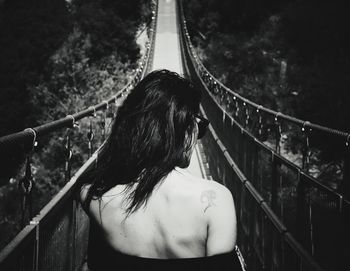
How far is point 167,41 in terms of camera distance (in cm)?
3722

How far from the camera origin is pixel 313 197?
9.64 ft

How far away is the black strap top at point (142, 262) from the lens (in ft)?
4.55

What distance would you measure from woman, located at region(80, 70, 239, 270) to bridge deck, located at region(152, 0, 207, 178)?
23.4 m

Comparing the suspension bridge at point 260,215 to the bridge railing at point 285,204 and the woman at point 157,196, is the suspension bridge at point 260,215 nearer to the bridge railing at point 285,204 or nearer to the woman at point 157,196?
the bridge railing at point 285,204

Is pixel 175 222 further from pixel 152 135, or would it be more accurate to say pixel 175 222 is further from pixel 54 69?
pixel 54 69

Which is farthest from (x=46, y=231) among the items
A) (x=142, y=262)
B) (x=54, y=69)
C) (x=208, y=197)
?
(x=54, y=69)

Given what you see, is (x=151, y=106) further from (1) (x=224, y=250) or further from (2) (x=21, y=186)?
(2) (x=21, y=186)

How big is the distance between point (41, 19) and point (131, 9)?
867 centimetres

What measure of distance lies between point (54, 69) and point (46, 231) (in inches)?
1136

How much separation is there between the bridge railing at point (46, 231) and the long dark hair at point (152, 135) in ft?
1.15

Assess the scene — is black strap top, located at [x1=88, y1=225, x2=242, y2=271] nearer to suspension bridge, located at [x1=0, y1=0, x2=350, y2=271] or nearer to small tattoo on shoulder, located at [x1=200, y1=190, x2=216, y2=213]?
small tattoo on shoulder, located at [x1=200, y1=190, x2=216, y2=213]

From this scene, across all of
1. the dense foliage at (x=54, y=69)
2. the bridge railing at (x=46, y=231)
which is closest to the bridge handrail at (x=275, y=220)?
the bridge railing at (x=46, y=231)

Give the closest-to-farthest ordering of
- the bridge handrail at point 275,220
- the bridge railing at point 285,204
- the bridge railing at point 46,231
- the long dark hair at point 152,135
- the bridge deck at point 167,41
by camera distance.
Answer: the long dark hair at point 152,135 < the bridge railing at point 46,231 < the bridge railing at point 285,204 < the bridge handrail at point 275,220 < the bridge deck at point 167,41

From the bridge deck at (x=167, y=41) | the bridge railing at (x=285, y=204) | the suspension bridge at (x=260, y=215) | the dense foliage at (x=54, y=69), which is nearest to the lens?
the suspension bridge at (x=260, y=215)
